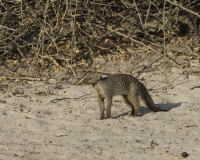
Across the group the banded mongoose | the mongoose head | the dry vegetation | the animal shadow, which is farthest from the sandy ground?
the dry vegetation

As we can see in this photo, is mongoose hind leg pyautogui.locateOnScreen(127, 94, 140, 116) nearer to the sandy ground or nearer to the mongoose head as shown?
the sandy ground

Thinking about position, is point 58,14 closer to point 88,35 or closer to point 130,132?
point 88,35

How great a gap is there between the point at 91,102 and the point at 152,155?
175 cm

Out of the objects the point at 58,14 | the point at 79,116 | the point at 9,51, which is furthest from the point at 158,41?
the point at 79,116

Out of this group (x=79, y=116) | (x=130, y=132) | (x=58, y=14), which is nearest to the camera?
(x=130, y=132)

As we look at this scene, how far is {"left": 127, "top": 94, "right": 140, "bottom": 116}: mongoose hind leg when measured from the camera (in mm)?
5562

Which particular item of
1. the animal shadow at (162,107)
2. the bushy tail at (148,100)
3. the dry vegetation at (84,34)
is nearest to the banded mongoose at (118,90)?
the bushy tail at (148,100)

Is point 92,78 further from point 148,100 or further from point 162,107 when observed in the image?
point 162,107

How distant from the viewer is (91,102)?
6.06 m

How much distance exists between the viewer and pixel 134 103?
18.4 ft

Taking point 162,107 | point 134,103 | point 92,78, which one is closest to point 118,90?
point 134,103

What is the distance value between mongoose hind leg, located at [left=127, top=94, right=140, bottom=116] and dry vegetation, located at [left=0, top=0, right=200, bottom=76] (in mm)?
1443

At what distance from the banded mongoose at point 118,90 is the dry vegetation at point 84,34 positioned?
1.34 meters

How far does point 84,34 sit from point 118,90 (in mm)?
2407
